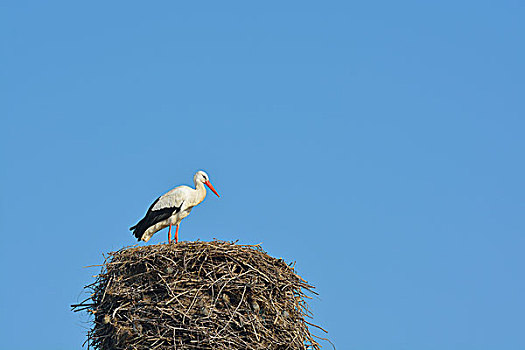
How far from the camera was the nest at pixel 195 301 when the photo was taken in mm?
12070

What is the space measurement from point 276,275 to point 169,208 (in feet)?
14.3

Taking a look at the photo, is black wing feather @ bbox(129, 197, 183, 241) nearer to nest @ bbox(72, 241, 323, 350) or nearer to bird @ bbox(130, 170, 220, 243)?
bird @ bbox(130, 170, 220, 243)

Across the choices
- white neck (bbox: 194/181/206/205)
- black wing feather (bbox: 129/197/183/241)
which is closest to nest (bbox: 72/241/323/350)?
black wing feather (bbox: 129/197/183/241)

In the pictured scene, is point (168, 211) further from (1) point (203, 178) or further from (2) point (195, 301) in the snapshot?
(2) point (195, 301)

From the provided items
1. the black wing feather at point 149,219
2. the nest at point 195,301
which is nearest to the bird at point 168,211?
the black wing feather at point 149,219

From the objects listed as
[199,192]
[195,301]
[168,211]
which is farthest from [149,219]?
[195,301]

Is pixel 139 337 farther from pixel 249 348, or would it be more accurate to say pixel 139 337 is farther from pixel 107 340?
pixel 249 348

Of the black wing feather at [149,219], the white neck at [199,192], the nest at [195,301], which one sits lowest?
the nest at [195,301]

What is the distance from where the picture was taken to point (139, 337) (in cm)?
1205

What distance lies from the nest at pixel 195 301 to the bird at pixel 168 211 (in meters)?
3.39

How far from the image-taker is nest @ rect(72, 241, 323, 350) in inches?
475

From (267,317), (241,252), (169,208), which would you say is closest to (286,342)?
(267,317)

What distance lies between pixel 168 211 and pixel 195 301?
4.78 meters

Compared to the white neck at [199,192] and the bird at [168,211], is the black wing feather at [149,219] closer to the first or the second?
the bird at [168,211]
